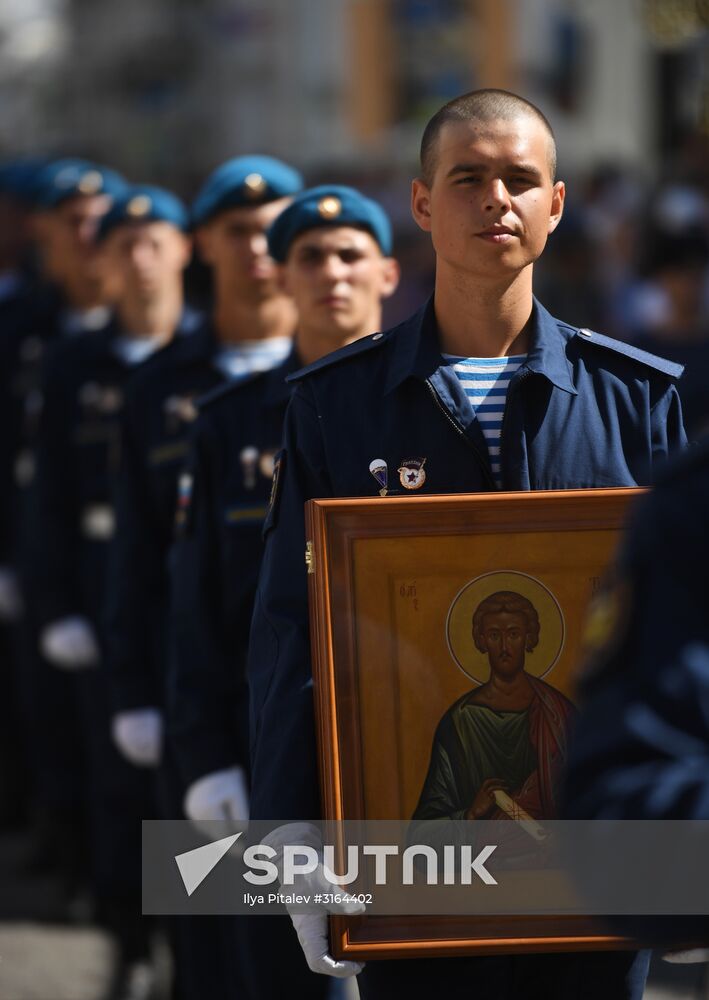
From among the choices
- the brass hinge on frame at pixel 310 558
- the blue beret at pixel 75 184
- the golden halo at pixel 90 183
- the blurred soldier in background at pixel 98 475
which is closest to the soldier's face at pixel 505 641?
the brass hinge on frame at pixel 310 558

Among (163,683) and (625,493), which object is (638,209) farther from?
(625,493)

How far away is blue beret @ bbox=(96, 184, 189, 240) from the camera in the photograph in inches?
239

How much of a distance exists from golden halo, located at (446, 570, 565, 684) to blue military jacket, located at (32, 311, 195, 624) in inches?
137

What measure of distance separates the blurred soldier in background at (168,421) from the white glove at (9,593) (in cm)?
263

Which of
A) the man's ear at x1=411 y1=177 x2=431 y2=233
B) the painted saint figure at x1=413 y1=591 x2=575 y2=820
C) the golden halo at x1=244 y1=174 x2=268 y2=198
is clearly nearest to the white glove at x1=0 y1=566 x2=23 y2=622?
the golden halo at x1=244 y1=174 x2=268 y2=198

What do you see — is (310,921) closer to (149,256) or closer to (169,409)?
(169,409)

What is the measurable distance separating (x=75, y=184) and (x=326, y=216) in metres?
3.32

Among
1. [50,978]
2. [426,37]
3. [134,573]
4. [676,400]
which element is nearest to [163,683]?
[134,573]

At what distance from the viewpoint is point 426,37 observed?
22578mm

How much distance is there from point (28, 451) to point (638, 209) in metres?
6.35

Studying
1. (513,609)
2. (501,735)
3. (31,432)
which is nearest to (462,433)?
(513,609)

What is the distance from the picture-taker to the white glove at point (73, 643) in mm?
6090

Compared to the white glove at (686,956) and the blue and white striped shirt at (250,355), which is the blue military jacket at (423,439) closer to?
the white glove at (686,956)

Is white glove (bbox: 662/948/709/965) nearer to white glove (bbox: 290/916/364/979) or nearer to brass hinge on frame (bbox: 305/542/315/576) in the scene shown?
white glove (bbox: 290/916/364/979)
